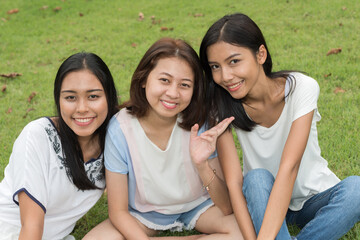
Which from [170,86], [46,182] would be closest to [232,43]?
[170,86]

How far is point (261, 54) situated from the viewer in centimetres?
278

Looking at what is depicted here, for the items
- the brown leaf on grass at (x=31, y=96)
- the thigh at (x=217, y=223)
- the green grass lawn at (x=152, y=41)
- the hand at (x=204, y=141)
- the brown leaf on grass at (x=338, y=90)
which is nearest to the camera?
the hand at (x=204, y=141)

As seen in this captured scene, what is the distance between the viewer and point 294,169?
8.70 ft

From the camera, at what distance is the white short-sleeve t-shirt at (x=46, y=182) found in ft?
8.27

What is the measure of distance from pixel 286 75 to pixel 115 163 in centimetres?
129

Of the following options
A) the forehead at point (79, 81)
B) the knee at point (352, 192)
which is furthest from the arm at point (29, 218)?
the knee at point (352, 192)

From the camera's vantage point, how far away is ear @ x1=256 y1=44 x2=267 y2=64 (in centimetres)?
276

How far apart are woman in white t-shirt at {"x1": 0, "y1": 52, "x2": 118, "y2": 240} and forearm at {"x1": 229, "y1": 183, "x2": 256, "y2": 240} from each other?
3.02 feet

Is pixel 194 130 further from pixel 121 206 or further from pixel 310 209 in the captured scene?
pixel 310 209

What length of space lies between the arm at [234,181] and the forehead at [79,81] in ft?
3.04

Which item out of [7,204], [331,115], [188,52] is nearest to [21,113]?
[7,204]

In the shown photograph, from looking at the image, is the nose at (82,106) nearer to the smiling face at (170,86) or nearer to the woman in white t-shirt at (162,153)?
the woman in white t-shirt at (162,153)

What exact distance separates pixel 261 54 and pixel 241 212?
3.37 ft

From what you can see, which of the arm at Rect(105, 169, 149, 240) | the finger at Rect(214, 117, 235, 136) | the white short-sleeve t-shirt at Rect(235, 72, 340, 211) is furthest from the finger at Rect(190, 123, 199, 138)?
the arm at Rect(105, 169, 149, 240)
